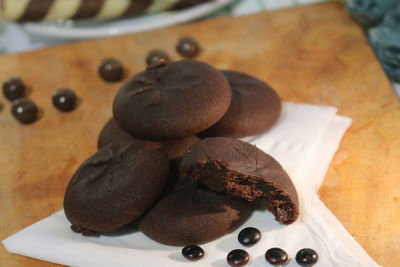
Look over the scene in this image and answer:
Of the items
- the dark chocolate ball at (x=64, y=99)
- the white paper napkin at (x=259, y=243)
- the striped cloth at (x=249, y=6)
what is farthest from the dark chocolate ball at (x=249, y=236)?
the striped cloth at (x=249, y=6)

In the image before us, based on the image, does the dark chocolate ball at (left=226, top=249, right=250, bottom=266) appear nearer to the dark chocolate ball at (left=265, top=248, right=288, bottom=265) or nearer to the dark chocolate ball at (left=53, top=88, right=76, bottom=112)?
the dark chocolate ball at (left=265, top=248, right=288, bottom=265)

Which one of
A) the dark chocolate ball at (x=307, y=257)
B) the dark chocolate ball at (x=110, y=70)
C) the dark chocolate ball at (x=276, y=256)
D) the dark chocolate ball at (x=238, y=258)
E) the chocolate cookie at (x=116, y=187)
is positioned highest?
the chocolate cookie at (x=116, y=187)

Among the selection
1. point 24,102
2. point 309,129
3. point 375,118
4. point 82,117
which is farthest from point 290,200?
point 24,102

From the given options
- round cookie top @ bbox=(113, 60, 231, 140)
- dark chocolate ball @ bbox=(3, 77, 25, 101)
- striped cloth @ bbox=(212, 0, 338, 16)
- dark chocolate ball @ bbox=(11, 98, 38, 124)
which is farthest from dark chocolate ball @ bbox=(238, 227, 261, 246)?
striped cloth @ bbox=(212, 0, 338, 16)

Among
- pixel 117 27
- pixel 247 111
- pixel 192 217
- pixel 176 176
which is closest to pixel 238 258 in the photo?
pixel 192 217

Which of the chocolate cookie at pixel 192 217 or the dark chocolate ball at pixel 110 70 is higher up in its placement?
the dark chocolate ball at pixel 110 70

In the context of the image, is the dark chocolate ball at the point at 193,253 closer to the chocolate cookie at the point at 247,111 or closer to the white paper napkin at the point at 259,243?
the white paper napkin at the point at 259,243
